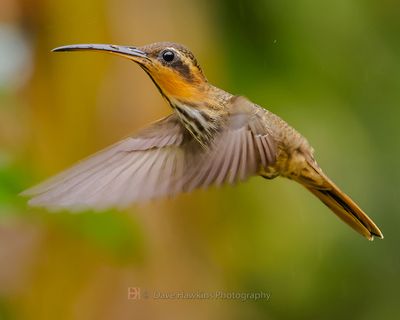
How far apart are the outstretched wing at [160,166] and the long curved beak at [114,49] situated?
225 mm

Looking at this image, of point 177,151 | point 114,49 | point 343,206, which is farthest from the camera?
point 343,206

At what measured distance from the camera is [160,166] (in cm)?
186

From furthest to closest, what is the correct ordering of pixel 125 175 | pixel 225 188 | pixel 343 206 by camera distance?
pixel 225 188
pixel 343 206
pixel 125 175

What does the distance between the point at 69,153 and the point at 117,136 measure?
0.21 m

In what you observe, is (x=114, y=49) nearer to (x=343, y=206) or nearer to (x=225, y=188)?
(x=343, y=206)

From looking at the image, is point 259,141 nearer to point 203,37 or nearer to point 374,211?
point 203,37

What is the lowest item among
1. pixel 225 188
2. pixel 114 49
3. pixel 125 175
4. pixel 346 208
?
pixel 225 188

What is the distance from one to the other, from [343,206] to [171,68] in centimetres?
58

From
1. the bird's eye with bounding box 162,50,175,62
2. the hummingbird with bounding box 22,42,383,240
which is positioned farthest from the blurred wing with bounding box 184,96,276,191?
the bird's eye with bounding box 162,50,175,62

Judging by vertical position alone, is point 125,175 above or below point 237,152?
below

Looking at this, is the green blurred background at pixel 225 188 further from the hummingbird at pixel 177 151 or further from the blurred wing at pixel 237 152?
the blurred wing at pixel 237 152

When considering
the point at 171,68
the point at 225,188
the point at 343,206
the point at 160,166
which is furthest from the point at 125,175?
the point at 225,188

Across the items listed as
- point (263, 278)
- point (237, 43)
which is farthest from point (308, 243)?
point (237, 43)

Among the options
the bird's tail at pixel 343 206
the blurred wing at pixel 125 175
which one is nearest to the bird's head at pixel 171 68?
the blurred wing at pixel 125 175
